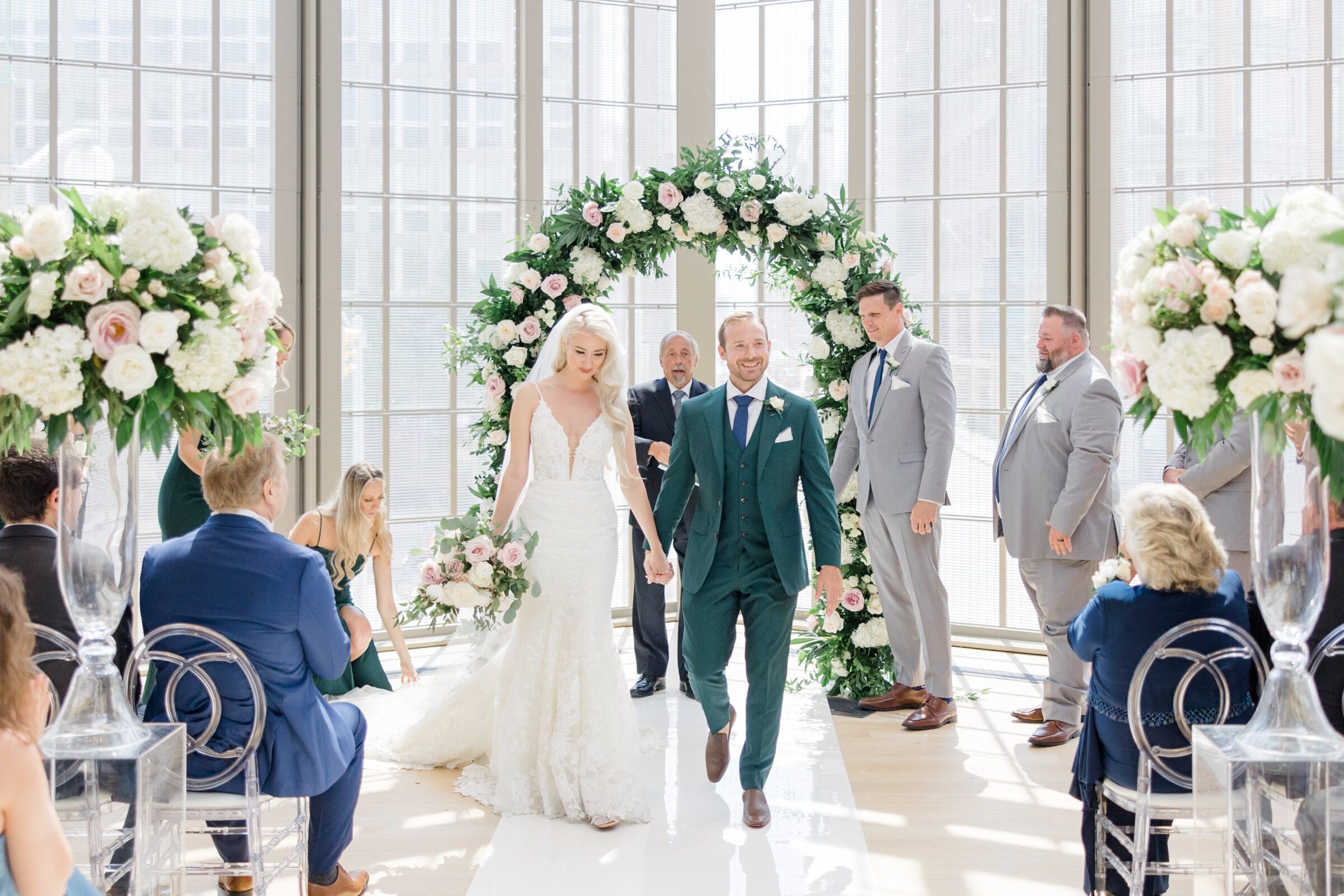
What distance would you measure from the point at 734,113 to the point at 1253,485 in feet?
18.0

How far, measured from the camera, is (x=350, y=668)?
558cm

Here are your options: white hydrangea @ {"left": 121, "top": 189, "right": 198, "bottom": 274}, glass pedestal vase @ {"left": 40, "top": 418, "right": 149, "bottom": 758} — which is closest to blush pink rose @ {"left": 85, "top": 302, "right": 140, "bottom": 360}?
white hydrangea @ {"left": 121, "top": 189, "right": 198, "bottom": 274}

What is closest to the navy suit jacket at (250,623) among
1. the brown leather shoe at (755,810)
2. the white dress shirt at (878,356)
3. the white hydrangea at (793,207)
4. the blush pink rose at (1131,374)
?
the brown leather shoe at (755,810)

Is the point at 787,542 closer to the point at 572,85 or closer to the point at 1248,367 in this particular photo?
the point at 1248,367

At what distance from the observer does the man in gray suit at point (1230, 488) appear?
4840mm

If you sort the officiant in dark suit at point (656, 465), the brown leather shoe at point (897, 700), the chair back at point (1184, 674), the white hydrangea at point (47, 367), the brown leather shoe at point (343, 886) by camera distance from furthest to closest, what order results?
the officiant in dark suit at point (656, 465) < the brown leather shoe at point (897, 700) < the brown leather shoe at point (343, 886) < the chair back at point (1184, 674) < the white hydrangea at point (47, 367)

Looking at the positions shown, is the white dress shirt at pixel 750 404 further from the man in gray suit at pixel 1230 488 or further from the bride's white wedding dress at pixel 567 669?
the man in gray suit at pixel 1230 488

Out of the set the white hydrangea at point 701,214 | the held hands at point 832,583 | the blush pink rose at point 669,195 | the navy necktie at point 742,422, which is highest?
the blush pink rose at point 669,195

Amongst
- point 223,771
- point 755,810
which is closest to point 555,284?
point 755,810

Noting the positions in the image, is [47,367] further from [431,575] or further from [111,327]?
[431,575]

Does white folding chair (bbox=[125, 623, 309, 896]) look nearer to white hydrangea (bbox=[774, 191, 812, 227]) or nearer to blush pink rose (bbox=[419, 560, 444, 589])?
blush pink rose (bbox=[419, 560, 444, 589])

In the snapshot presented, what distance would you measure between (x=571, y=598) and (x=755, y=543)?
2.32ft

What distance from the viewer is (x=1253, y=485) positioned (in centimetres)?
230

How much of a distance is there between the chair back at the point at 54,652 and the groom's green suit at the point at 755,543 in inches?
79.6
